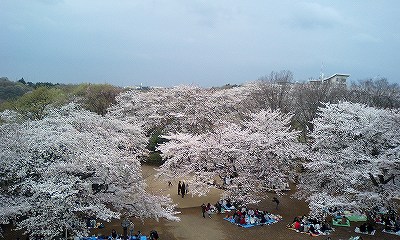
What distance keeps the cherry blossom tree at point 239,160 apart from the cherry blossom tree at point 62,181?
15.0 ft

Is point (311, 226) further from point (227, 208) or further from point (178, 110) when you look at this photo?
point (178, 110)

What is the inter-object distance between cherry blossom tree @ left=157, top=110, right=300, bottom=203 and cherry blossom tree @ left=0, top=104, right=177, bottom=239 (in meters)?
4.57

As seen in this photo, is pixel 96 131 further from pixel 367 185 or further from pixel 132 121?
pixel 367 185

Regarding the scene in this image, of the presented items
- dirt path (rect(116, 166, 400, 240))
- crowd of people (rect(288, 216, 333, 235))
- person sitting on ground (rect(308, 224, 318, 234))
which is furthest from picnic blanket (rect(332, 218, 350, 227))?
person sitting on ground (rect(308, 224, 318, 234))

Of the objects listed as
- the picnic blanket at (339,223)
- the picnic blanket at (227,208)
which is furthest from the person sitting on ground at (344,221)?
the picnic blanket at (227,208)

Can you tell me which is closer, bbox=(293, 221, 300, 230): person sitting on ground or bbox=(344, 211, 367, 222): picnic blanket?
bbox=(293, 221, 300, 230): person sitting on ground

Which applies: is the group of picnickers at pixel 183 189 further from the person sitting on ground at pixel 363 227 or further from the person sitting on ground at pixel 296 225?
the person sitting on ground at pixel 363 227

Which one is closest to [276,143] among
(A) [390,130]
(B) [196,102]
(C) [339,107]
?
(C) [339,107]

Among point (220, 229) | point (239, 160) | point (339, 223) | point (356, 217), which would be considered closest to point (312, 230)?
point (339, 223)

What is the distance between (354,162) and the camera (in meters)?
18.1

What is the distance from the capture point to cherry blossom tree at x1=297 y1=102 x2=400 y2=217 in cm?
1678

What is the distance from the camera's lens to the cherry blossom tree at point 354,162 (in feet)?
55.1

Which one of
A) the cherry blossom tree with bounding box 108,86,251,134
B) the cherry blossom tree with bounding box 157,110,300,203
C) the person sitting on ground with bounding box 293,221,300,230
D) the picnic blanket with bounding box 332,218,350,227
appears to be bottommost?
the picnic blanket with bounding box 332,218,350,227

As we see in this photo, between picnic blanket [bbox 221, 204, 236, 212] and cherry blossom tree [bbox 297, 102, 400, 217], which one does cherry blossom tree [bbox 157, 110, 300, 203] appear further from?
cherry blossom tree [bbox 297, 102, 400, 217]
